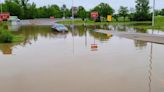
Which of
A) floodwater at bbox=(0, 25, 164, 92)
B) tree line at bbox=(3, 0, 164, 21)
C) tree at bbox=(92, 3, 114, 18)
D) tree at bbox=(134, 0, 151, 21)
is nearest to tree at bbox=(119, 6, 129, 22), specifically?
tree line at bbox=(3, 0, 164, 21)

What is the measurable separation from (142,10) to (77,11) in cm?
2486

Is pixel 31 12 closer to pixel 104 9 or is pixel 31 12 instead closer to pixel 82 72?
pixel 104 9

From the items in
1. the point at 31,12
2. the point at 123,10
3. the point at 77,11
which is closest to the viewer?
the point at 123,10

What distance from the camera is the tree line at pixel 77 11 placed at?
87.0m

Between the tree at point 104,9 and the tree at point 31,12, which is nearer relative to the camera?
the tree at point 104,9

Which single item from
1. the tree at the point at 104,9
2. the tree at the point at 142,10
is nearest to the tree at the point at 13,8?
the tree at the point at 104,9

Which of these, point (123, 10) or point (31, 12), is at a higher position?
point (123, 10)

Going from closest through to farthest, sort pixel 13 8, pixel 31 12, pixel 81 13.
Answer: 1. pixel 13 8
2. pixel 31 12
3. pixel 81 13

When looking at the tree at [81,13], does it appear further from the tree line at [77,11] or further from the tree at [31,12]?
the tree at [31,12]

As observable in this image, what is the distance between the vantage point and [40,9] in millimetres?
101562

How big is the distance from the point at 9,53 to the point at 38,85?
9926 mm

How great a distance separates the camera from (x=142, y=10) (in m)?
85.9

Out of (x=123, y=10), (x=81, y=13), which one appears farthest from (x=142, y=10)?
(x=81, y=13)

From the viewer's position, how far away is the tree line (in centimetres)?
8700
